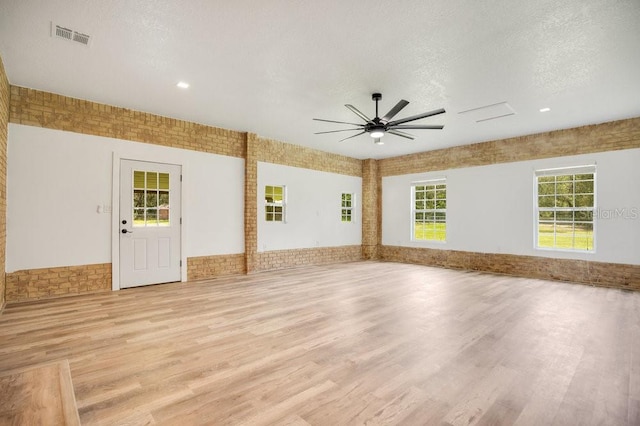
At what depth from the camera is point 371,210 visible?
972 centimetres

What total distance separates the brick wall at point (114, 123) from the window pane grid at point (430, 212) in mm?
5155

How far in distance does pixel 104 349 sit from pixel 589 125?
8.58m

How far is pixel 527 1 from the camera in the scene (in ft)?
8.79

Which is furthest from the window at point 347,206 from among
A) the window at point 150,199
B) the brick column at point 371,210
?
the window at point 150,199

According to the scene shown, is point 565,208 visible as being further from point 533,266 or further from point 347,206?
point 347,206

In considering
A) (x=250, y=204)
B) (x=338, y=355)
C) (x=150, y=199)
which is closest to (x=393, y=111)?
(x=338, y=355)

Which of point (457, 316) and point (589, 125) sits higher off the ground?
point (589, 125)

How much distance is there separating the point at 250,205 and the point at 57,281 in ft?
11.5

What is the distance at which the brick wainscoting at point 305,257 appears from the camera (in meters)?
7.39

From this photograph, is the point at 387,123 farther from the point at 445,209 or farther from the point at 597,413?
the point at 445,209

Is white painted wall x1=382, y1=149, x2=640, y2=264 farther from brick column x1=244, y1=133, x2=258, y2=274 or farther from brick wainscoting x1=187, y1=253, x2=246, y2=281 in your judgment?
brick wainscoting x1=187, y1=253, x2=246, y2=281

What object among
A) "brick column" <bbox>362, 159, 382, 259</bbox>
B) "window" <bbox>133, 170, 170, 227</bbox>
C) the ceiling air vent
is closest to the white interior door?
"window" <bbox>133, 170, 170, 227</bbox>

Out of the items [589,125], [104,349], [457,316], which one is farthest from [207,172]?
[589,125]

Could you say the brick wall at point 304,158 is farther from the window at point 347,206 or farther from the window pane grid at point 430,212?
the window pane grid at point 430,212
